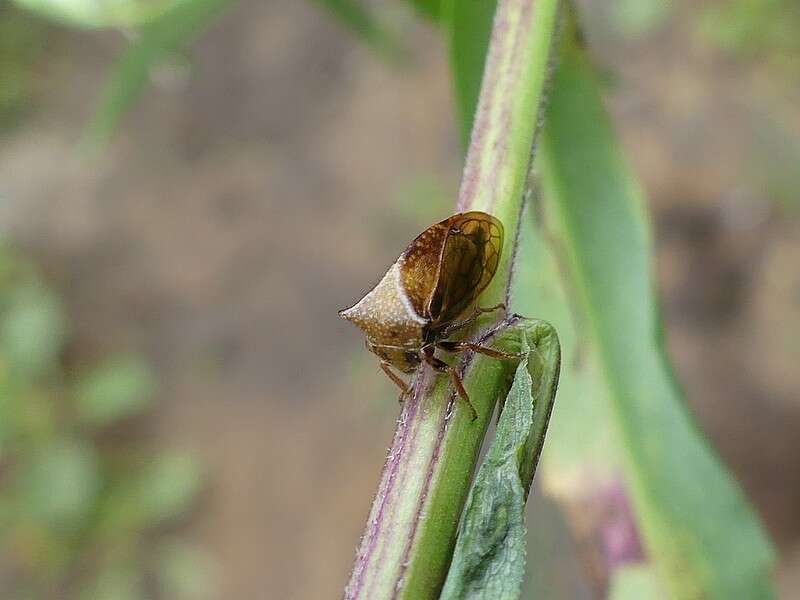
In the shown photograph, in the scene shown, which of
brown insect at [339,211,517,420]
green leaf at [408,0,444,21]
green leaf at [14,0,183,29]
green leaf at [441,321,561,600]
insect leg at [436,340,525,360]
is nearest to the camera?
green leaf at [441,321,561,600]

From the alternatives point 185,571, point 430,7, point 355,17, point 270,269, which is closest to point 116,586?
point 185,571

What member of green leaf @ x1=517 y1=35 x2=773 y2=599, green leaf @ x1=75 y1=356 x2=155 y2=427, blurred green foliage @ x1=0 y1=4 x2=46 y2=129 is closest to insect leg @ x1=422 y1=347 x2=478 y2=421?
green leaf @ x1=517 y1=35 x2=773 y2=599

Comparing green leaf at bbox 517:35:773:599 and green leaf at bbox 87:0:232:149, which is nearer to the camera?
green leaf at bbox 517:35:773:599

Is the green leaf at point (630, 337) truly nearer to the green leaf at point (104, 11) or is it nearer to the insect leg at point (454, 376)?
the insect leg at point (454, 376)

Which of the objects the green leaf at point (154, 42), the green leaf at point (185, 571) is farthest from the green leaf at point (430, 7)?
the green leaf at point (185, 571)

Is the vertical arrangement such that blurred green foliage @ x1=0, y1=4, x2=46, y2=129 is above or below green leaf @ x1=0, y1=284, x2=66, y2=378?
above

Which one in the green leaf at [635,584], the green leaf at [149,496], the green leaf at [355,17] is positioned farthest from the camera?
the green leaf at [149,496]

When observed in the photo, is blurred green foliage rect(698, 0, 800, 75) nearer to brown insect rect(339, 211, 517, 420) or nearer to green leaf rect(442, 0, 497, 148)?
green leaf rect(442, 0, 497, 148)

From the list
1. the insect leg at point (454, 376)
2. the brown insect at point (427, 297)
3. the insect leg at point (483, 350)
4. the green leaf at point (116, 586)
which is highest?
the brown insect at point (427, 297)
